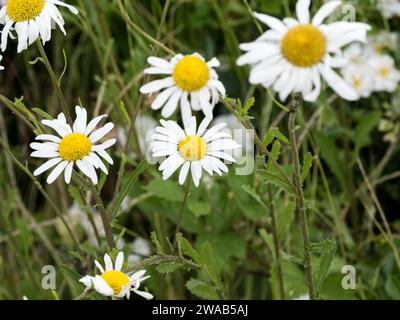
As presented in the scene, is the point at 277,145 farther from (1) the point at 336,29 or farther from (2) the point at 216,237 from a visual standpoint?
(2) the point at 216,237

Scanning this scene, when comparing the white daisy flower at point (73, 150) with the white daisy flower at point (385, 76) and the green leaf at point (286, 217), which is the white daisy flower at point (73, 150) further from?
the white daisy flower at point (385, 76)

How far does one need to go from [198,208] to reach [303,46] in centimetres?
61

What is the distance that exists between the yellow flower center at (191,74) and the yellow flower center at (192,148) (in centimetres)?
8

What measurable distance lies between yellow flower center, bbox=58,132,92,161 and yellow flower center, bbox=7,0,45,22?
15cm

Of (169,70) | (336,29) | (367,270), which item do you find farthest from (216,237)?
(336,29)

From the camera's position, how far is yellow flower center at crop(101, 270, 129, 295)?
792 mm

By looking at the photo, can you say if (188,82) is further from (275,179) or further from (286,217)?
(286,217)

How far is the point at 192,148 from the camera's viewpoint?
83 cm

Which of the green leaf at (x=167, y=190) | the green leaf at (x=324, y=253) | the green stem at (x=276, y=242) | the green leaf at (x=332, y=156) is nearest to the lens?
the green leaf at (x=324, y=253)

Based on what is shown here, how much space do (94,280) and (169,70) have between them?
242 millimetres

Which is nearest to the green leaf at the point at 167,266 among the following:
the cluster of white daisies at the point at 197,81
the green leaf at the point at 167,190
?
the cluster of white daisies at the point at 197,81

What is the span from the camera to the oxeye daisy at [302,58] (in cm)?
65

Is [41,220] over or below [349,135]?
below

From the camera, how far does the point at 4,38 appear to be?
843mm
